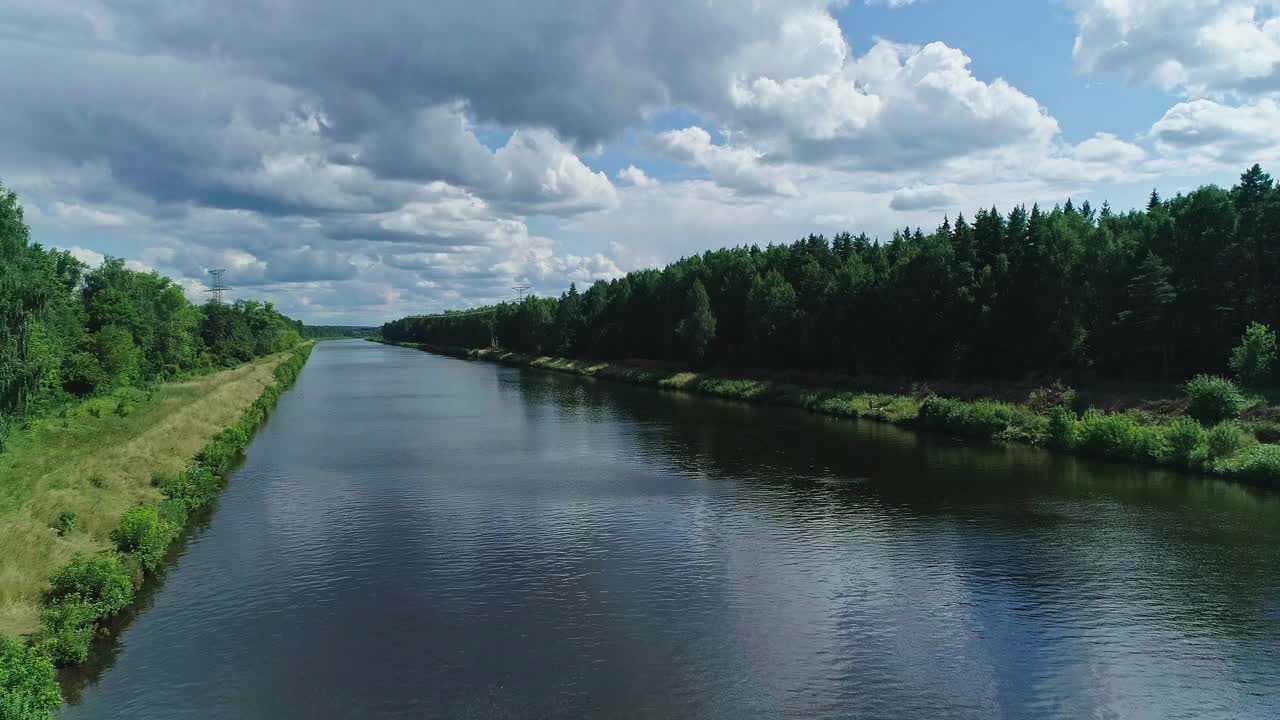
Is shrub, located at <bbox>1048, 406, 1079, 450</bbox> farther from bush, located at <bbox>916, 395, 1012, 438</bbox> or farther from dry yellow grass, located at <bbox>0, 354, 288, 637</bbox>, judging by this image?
dry yellow grass, located at <bbox>0, 354, 288, 637</bbox>

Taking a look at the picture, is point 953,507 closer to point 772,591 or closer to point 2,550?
point 772,591

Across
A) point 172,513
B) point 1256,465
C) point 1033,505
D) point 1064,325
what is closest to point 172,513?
point 172,513

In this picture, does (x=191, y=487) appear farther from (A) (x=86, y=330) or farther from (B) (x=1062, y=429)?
(A) (x=86, y=330)

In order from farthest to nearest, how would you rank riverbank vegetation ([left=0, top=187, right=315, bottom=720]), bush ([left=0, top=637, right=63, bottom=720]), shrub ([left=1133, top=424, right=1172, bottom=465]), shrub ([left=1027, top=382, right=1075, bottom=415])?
shrub ([left=1027, top=382, right=1075, bottom=415]) → shrub ([left=1133, top=424, right=1172, bottom=465]) → riverbank vegetation ([left=0, top=187, right=315, bottom=720]) → bush ([left=0, top=637, right=63, bottom=720])

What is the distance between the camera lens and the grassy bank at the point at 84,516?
1969cm

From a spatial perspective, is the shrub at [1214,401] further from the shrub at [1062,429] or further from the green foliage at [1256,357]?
the shrub at [1062,429]

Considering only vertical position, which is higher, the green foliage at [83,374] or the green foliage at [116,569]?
the green foliage at [83,374]

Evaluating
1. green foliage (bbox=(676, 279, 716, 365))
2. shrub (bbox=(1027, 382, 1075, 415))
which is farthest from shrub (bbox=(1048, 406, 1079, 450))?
green foliage (bbox=(676, 279, 716, 365))

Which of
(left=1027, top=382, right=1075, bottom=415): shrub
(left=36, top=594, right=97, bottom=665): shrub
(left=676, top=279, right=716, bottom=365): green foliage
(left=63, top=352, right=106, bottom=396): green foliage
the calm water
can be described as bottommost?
the calm water

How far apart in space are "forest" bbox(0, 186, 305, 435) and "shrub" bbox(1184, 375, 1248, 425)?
65.8 metres

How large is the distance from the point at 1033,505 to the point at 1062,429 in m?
17.0

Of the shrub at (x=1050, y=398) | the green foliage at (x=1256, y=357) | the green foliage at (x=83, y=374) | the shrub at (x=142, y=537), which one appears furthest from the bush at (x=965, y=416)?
the green foliage at (x=83, y=374)

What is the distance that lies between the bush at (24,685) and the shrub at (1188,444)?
50138 millimetres

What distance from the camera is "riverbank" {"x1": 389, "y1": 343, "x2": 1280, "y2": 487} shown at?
4191 centimetres
